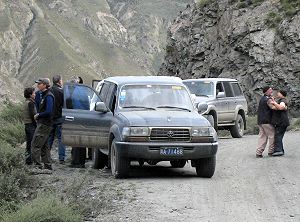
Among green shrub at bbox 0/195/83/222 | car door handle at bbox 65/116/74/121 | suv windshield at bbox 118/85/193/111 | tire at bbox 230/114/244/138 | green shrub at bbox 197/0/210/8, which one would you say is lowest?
tire at bbox 230/114/244/138

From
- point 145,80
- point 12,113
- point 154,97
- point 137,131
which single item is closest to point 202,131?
point 137,131

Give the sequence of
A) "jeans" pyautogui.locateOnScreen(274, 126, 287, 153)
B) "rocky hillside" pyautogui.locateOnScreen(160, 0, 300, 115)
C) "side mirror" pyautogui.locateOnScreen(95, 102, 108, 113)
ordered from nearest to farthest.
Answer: "side mirror" pyautogui.locateOnScreen(95, 102, 108, 113)
"jeans" pyautogui.locateOnScreen(274, 126, 287, 153)
"rocky hillside" pyautogui.locateOnScreen(160, 0, 300, 115)

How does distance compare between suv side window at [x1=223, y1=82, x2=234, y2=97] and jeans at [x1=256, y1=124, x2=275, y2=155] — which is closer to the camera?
jeans at [x1=256, y1=124, x2=275, y2=155]

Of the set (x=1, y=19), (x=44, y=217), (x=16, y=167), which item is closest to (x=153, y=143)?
(x=16, y=167)

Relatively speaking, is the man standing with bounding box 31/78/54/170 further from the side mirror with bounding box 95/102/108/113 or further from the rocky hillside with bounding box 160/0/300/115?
the rocky hillside with bounding box 160/0/300/115

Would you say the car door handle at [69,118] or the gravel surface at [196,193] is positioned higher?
the car door handle at [69,118]

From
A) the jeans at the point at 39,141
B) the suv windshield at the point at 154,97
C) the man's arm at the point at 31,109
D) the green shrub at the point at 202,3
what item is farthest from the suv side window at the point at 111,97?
the green shrub at the point at 202,3

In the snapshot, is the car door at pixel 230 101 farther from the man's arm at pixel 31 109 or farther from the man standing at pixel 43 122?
the man standing at pixel 43 122

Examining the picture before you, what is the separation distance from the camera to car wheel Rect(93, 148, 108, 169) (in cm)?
1317

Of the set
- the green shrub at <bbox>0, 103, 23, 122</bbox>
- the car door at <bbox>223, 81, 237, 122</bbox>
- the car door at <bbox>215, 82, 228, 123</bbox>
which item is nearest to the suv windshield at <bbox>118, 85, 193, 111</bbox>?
the car door at <bbox>215, 82, 228, 123</bbox>

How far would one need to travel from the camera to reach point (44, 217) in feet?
24.5

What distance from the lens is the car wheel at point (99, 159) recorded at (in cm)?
1317

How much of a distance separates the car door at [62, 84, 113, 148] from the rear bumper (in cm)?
124

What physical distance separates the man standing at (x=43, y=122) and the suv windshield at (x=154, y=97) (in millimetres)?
1525
